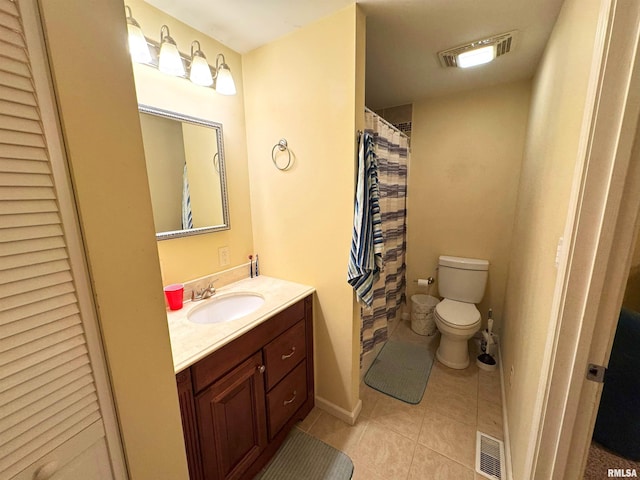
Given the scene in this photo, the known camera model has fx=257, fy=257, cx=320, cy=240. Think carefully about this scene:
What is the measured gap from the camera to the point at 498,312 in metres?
2.44

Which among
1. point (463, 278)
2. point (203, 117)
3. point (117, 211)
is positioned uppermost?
point (203, 117)

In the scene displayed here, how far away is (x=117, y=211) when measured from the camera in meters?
0.57

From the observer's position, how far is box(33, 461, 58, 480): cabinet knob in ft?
1.57

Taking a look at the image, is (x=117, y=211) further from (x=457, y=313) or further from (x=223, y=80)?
(x=457, y=313)

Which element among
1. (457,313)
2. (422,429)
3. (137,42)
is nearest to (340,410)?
(422,429)

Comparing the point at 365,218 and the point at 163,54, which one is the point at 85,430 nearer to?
the point at 365,218

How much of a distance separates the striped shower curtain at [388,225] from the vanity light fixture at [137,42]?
1.14 metres

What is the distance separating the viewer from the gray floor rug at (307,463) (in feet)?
4.40

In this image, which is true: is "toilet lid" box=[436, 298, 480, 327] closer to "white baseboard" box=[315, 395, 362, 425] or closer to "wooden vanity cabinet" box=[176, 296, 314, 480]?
"white baseboard" box=[315, 395, 362, 425]

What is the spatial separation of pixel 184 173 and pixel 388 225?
1491 millimetres

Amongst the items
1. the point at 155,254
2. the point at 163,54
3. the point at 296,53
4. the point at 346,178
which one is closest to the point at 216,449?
the point at 155,254

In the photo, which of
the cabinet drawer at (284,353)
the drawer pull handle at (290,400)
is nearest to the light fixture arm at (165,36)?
the cabinet drawer at (284,353)

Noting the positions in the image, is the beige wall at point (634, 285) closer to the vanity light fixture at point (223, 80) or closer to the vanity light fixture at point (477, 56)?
the vanity light fixture at point (477, 56)

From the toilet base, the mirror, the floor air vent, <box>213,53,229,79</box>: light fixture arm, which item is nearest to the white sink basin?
the mirror
